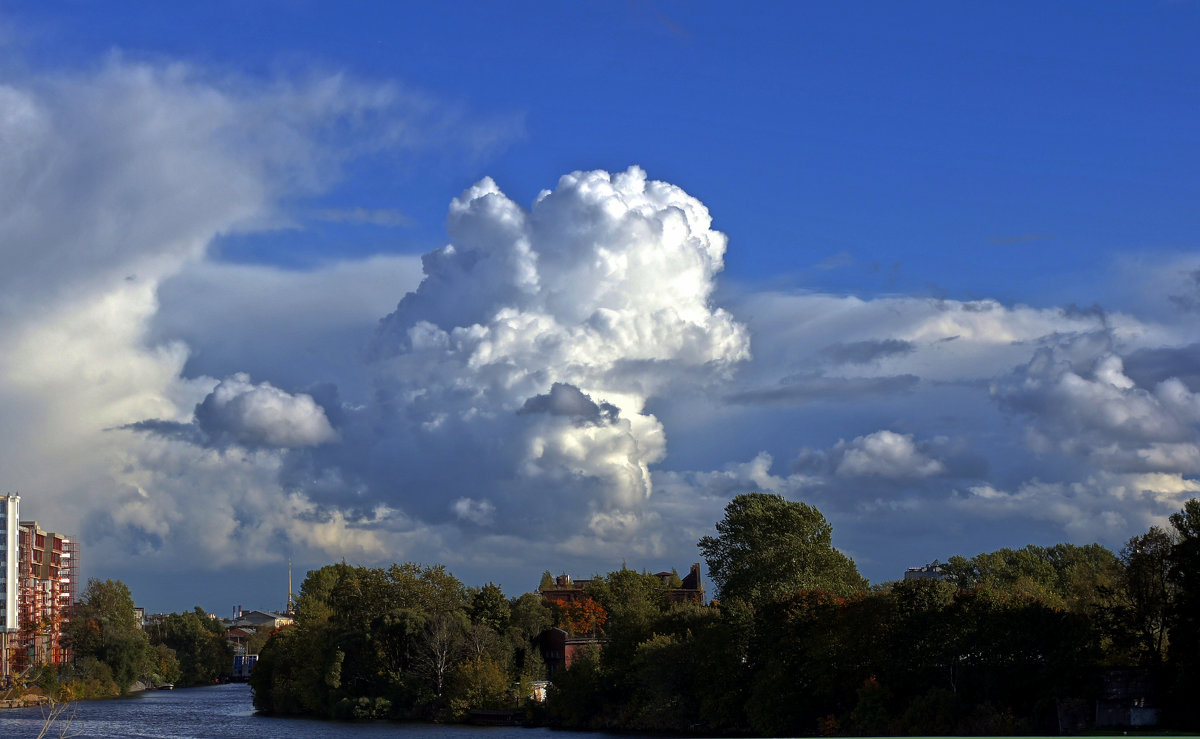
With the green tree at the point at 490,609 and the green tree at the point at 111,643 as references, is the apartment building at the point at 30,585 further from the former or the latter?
the green tree at the point at 490,609

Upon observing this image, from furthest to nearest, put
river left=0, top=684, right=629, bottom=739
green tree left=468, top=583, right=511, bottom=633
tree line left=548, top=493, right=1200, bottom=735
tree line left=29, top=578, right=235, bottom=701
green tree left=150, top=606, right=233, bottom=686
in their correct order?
green tree left=150, top=606, right=233, bottom=686 → tree line left=29, top=578, right=235, bottom=701 → green tree left=468, top=583, right=511, bottom=633 → river left=0, top=684, right=629, bottom=739 → tree line left=548, top=493, right=1200, bottom=735

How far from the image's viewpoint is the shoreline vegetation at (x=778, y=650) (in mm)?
53562

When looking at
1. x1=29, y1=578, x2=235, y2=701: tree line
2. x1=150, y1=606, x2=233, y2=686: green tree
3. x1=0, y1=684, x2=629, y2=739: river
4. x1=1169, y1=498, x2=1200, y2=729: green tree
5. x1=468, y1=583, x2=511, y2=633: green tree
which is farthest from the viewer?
x1=150, y1=606, x2=233, y2=686: green tree

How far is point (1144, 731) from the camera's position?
47.8 metres

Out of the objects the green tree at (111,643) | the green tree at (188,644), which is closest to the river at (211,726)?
the green tree at (111,643)

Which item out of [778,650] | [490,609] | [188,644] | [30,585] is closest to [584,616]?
[490,609]

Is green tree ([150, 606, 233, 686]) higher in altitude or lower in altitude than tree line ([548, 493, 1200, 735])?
lower

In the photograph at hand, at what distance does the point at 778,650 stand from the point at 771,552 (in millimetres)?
18728

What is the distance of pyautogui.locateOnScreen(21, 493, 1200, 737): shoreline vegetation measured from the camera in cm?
5356

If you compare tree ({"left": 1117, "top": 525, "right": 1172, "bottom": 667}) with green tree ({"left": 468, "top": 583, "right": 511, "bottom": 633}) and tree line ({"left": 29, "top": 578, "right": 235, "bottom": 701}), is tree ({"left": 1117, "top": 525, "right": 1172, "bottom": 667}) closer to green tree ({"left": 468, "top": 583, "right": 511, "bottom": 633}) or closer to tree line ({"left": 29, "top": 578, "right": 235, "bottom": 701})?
green tree ({"left": 468, "top": 583, "right": 511, "bottom": 633})

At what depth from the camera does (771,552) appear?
84.9m

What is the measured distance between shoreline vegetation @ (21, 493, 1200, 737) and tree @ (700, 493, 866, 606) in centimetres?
16

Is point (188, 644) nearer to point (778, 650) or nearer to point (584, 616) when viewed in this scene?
point (584, 616)

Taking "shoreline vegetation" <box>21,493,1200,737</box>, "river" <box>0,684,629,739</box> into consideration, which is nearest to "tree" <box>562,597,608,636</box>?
"shoreline vegetation" <box>21,493,1200,737</box>
